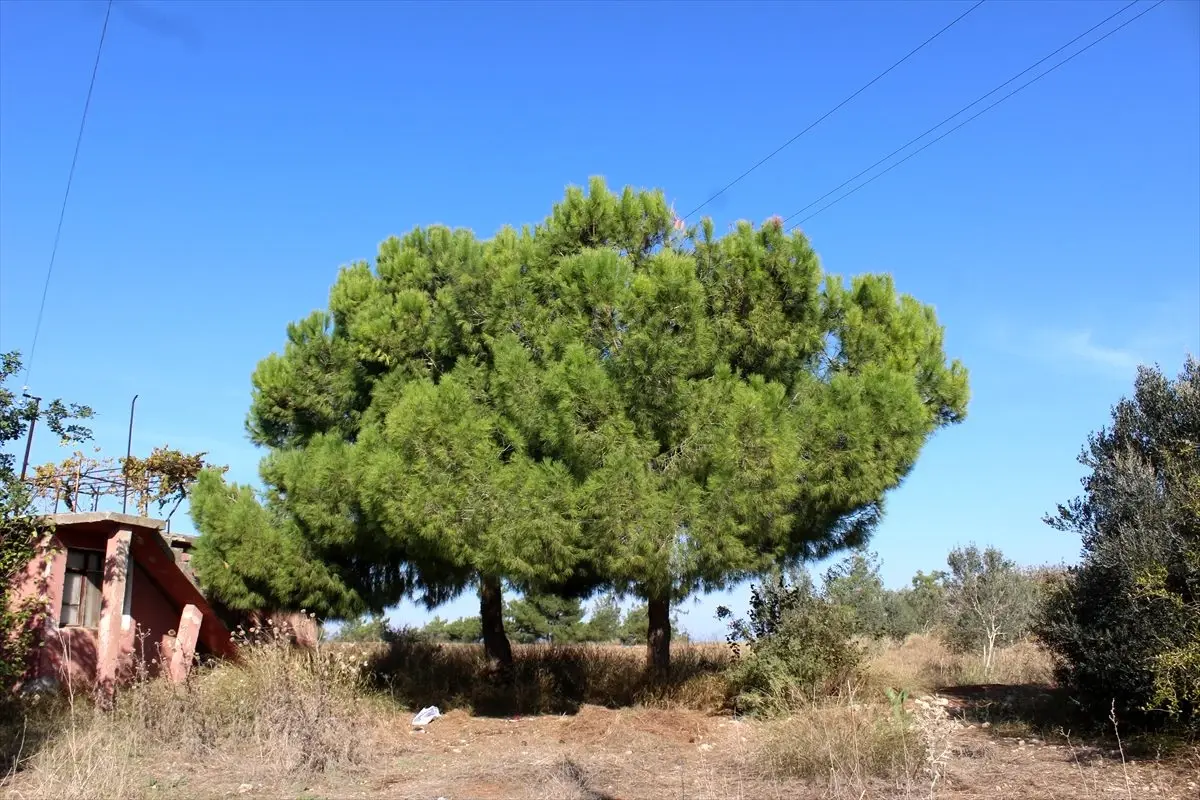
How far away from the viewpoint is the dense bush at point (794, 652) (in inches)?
518

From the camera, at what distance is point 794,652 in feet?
44.0

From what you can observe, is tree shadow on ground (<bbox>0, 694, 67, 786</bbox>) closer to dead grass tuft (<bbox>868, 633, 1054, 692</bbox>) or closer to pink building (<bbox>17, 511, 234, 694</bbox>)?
pink building (<bbox>17, 511, 234, 694</bbox>)

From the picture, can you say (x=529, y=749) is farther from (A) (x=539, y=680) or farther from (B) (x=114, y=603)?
(B) (x=114, y=603)

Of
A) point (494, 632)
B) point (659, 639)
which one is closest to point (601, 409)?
point (659, 639)

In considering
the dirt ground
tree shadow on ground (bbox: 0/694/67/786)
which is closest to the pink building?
tree shadow on ground (bbox: 0/694/67/786)

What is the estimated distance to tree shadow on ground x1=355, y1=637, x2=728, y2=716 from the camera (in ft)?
49.5

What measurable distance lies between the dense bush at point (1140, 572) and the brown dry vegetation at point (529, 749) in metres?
0.76

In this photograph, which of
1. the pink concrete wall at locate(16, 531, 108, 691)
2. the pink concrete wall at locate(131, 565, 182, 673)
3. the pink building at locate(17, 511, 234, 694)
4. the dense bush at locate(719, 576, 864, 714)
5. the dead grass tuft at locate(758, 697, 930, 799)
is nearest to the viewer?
the dead grass tuft at locate(758, 697, 930, 799)

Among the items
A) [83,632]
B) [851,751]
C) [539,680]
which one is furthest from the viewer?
[539,680]

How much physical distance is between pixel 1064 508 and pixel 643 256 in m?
7.25

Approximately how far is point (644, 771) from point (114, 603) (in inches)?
370

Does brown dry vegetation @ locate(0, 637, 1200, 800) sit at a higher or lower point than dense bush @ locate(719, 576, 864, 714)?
lower

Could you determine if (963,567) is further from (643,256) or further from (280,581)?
(280,581)

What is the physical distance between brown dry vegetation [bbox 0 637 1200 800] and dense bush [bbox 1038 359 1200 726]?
0.76 meters
